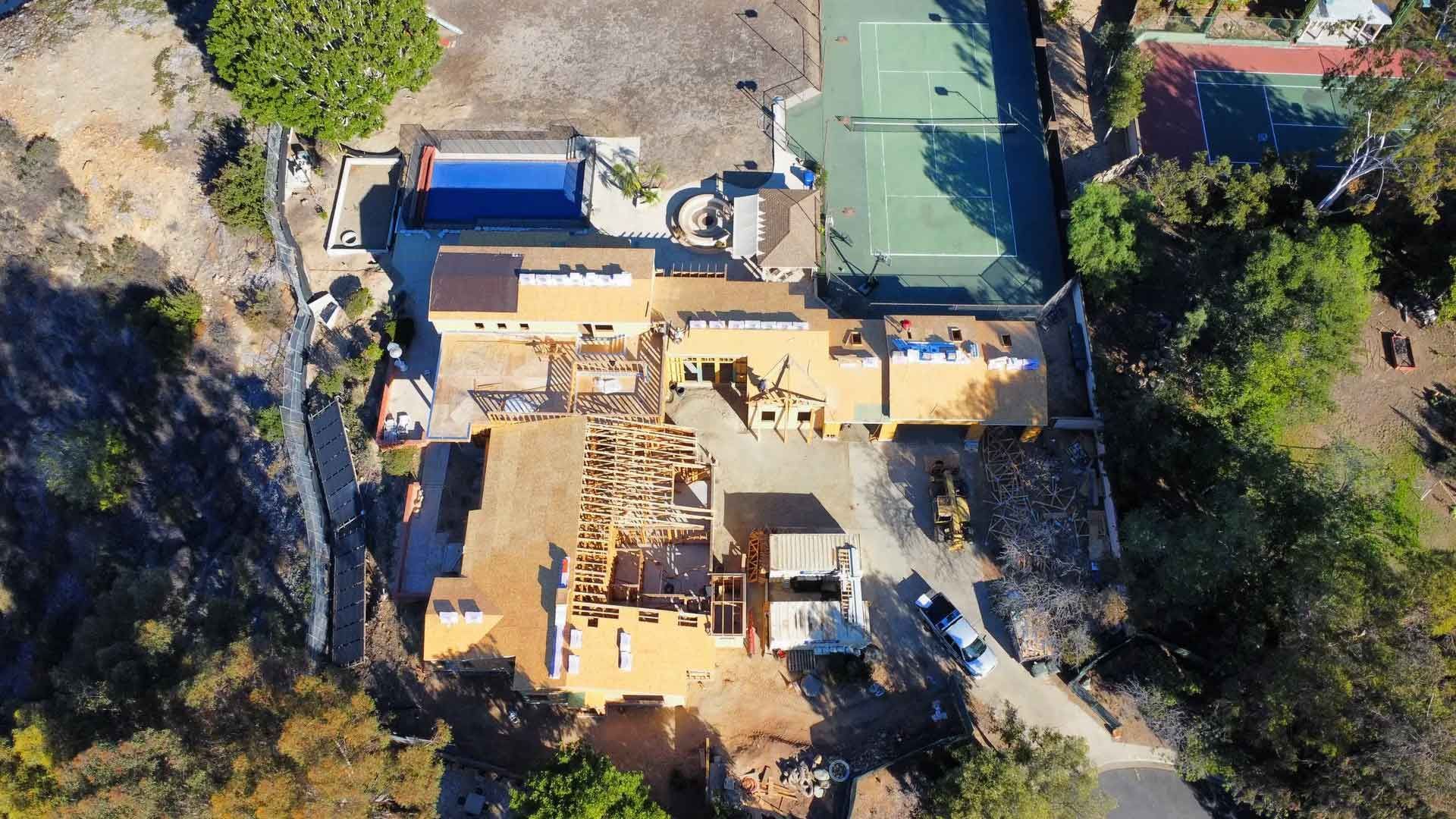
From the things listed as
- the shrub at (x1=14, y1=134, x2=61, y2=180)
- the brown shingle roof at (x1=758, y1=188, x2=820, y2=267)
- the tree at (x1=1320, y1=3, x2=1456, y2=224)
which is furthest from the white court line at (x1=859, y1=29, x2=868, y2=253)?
the shrub at (x1=14, y1=134, x2=61, y2=180)

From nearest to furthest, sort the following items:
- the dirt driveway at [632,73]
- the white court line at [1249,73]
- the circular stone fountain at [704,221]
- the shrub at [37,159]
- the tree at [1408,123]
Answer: the tree at [1408,123] → the circular stone fountain at [704,221] → the shrub at [37,159] → the white court line at [1249,73] → the dirt driveway at [632,73]

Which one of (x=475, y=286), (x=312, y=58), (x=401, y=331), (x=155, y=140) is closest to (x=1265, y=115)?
(x=475, y=286)

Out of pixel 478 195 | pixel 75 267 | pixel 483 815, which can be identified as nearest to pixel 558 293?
pixel 478 195

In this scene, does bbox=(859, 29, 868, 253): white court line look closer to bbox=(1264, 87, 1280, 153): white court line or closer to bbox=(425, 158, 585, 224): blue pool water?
bbox=(425, 158, 585, 224): blue pool water

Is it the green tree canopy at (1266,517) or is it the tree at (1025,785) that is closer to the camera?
the green tree canopy at (1266,517)

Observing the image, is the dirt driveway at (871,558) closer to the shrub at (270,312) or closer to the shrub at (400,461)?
the shrub at (400,461)

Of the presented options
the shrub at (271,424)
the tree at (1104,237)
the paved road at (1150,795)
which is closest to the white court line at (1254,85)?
the tree at (1104,237)
